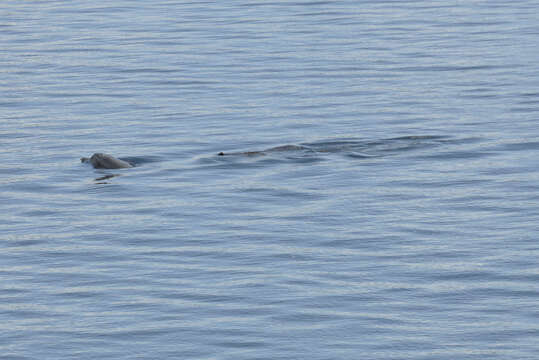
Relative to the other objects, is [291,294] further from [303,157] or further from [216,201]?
[303,157]


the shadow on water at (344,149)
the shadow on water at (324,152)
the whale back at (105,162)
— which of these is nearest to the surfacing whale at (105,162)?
the whale back at (105,162)

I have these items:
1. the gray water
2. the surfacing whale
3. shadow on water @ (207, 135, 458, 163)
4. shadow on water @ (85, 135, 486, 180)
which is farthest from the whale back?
shadow on water @ (207, 135, 458, 163)

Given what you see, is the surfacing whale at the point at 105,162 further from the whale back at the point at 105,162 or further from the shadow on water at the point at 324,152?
the shadow on water at the point at 324,152

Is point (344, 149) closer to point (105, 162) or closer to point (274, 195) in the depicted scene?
point (274, 195)

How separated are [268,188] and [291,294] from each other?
558 centimetres

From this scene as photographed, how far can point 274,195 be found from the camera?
21.8m

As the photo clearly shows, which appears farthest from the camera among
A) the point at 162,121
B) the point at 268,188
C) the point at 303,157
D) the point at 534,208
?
the point at 162,121

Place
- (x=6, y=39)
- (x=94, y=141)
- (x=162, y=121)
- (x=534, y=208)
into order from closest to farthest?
(x=534, y=208) < (x=94, y=141) < (x=162, y=121) < (x=6, y=39)

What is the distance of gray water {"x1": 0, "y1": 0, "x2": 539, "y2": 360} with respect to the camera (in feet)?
52.0

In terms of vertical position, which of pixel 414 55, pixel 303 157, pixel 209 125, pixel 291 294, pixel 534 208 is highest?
pixel 414 55

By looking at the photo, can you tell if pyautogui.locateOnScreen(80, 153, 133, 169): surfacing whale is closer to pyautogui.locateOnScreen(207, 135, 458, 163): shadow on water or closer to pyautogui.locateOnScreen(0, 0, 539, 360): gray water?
pyautogui.locateOnScreen(0, 0, 539, 360): gray water

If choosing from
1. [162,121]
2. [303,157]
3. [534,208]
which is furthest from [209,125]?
[534,208]

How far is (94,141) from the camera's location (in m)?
26.5

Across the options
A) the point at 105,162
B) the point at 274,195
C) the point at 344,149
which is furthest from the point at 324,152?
the point at 105,162
